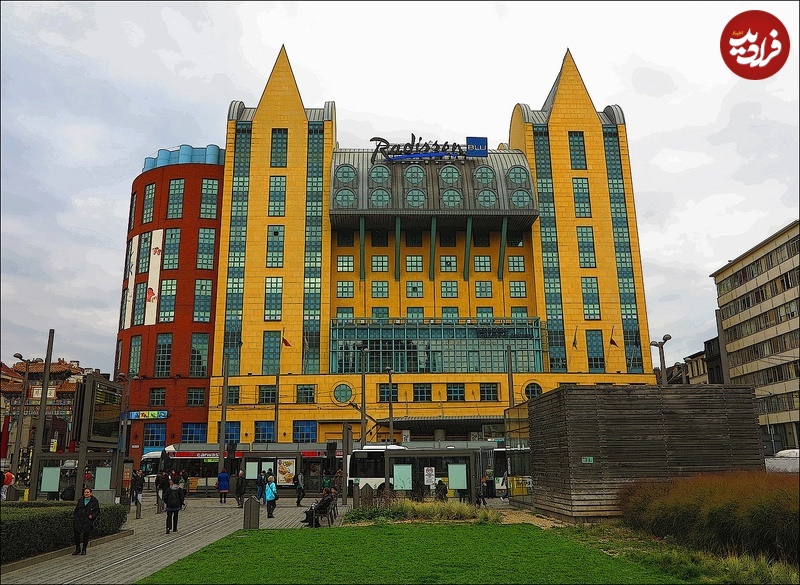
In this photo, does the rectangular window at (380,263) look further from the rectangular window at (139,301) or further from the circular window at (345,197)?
the rectangular window at (139,301)

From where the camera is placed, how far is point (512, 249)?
3019 inches

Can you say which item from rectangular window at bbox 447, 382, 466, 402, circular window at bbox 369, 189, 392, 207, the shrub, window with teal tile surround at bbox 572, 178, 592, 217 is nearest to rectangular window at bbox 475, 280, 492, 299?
rectangular window at bbox 447, 382, 466, 402

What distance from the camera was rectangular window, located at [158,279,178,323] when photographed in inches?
2820

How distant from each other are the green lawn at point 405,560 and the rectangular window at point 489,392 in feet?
154

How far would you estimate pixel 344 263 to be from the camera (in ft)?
246

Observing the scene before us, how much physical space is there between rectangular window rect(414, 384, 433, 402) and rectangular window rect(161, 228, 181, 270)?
28.5 metres

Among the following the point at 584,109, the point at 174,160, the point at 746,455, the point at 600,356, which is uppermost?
the point at 584,109

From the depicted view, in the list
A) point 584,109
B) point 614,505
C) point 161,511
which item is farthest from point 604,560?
point 584,109

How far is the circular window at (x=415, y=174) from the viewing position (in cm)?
7388

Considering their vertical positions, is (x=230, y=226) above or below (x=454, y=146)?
below

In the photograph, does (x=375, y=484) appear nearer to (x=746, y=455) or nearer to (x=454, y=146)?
(x=746, y=455)

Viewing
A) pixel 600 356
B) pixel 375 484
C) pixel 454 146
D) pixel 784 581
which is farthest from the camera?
pixel 454 146

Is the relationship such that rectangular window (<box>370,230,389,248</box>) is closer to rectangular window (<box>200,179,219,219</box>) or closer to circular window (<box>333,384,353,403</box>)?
circular window (<box>333,384,353,403</box>)

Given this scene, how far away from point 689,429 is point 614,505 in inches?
144
